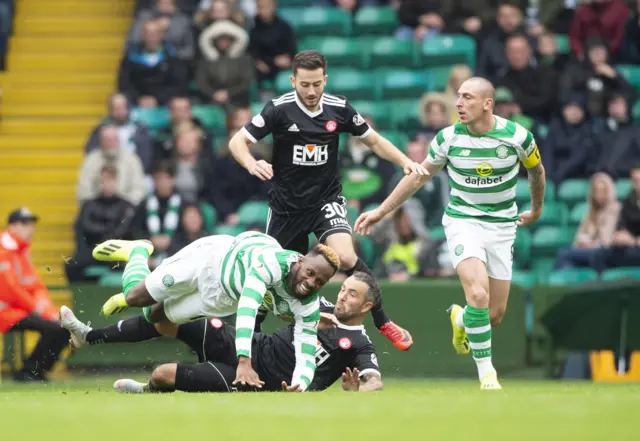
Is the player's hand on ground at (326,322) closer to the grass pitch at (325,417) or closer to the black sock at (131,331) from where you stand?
the grass pitch at (325,417)

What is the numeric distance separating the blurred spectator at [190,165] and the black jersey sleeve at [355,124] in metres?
5.50

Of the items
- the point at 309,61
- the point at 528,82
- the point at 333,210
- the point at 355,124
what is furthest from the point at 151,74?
the point at 309,61

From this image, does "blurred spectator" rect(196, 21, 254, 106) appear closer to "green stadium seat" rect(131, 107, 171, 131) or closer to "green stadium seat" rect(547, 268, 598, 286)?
"green stadium seat" rect(131, 107, 171, 131)

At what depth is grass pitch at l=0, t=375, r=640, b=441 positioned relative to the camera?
6.89 meters

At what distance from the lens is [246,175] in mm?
17109

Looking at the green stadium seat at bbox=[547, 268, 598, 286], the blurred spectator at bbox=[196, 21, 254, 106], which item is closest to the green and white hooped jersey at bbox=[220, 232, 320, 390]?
the green stadium seat at bbox=[547, 268, 598, 286]

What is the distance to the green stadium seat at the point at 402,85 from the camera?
1852 cm

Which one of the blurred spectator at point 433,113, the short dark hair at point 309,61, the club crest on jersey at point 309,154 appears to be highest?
the short dark hair at point 309,61

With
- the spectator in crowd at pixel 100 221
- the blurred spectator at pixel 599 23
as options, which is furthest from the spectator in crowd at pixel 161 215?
the blurred spectator at pixel 599 23

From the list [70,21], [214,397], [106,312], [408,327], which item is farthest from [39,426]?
[70,21]

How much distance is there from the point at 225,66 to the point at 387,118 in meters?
2.26

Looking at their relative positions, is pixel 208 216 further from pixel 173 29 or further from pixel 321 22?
pixel 321 22

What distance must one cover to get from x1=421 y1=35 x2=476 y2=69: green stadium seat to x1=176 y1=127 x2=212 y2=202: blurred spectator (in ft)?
11.5

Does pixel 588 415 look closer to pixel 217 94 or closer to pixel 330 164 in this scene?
pixel 330 164
